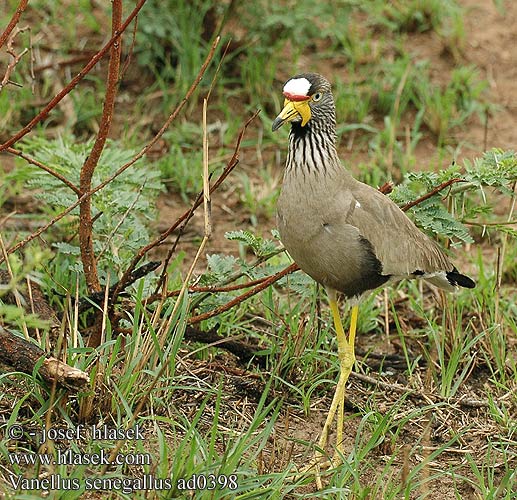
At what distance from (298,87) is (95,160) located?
0.82 m

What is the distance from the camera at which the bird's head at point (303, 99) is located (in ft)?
11.4

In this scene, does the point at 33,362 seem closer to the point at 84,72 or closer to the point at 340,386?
the point at 84,72

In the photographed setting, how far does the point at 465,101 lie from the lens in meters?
6.16

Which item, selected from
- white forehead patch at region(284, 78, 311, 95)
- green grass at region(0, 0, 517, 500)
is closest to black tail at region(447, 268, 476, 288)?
green grass at region(0, 0, 517, 500)

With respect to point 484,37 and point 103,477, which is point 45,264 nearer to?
point 103,477

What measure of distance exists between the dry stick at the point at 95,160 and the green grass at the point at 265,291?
8 cm

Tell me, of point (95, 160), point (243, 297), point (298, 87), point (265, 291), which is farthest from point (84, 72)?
point (265, 291)

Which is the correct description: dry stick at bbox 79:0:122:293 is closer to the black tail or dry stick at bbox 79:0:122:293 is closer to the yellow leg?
the yellow leg

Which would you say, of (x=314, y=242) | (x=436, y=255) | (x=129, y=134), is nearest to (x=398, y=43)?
(x=129, y=134)

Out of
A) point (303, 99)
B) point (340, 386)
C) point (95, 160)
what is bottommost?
point (340, 386)

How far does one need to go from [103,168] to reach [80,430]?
132 cm

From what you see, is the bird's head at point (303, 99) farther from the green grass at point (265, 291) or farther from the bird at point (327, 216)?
the green grass at point (265, 291)

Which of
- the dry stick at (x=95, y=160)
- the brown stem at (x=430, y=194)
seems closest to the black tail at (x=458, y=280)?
the brown stem at (x=430, y=194)

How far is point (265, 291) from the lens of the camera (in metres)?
4.38
